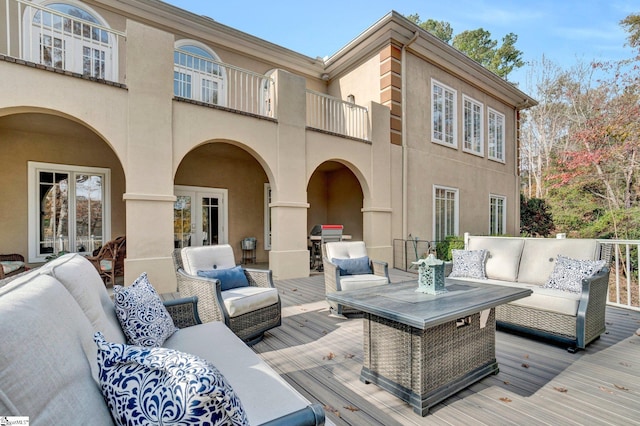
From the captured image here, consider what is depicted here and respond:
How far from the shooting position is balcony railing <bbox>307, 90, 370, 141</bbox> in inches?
311

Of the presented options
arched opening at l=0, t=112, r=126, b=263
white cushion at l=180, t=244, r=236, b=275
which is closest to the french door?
arched opening at l=0, t=112, r=126, b=263

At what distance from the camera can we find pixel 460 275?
427cm

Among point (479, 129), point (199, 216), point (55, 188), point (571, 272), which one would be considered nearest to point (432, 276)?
point (571, 272)

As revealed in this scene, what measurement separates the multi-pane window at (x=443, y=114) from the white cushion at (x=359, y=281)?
20.7 ft

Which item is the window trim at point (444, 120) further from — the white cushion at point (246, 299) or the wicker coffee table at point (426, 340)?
the white cushion at point (246, 299)

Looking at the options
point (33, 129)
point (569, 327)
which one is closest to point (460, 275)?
point (569, 327)

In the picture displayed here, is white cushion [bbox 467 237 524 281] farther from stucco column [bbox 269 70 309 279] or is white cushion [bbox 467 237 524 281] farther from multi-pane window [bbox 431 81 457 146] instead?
multi-pane window [bbox 431 81 457 146]

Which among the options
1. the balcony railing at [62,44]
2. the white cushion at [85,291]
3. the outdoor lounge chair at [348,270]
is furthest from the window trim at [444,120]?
the white cushion at [85,291]

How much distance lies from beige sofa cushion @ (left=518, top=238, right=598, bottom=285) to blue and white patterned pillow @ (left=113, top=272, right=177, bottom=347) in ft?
13.3

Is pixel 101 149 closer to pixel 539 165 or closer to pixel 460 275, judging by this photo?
pixel 460 275

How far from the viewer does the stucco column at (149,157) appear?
16.3ft

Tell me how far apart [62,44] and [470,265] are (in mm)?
8613

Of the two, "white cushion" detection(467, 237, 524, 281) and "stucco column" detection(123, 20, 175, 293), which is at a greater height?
"stucco column" detection(123, 20, 175, 293)

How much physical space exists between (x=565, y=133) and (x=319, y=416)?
19.4m
